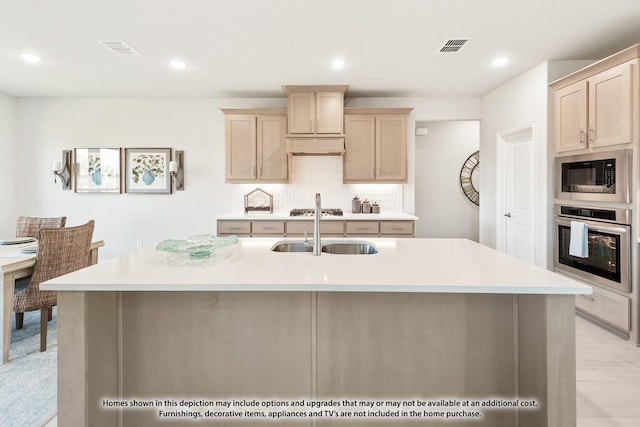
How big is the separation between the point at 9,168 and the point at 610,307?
24.5 feet

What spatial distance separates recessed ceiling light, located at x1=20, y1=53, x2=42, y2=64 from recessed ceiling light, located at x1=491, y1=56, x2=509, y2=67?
4.88 meters

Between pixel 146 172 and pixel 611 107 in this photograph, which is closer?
pixel 611 107

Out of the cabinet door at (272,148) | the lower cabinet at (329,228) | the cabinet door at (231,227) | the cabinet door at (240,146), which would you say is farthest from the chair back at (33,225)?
the cabinet door at (272,148)

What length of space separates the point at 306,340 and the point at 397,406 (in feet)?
1.75

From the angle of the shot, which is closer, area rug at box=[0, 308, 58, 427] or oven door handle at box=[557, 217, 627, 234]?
area rug at box=[0, 308, 58, 427]

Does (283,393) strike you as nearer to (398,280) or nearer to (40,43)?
(398,280)

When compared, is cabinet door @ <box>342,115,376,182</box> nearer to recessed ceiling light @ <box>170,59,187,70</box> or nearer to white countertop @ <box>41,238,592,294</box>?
recessed ceiling light @ <box>170,59,187,70</box>

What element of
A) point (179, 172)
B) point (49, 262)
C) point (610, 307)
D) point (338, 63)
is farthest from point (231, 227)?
point (610, 307)

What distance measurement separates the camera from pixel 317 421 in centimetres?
164

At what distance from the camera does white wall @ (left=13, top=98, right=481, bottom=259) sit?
5.20 m

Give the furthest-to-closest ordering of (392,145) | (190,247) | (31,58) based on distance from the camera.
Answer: (392,145)
(31,58)
(190,247)

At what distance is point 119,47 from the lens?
3.46 metres

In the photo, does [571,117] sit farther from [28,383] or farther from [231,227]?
[28,383]

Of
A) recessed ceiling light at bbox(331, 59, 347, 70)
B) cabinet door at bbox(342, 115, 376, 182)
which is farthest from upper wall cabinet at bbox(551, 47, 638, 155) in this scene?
recessed ceiling light at bbox(331, 59, 347, 70)
